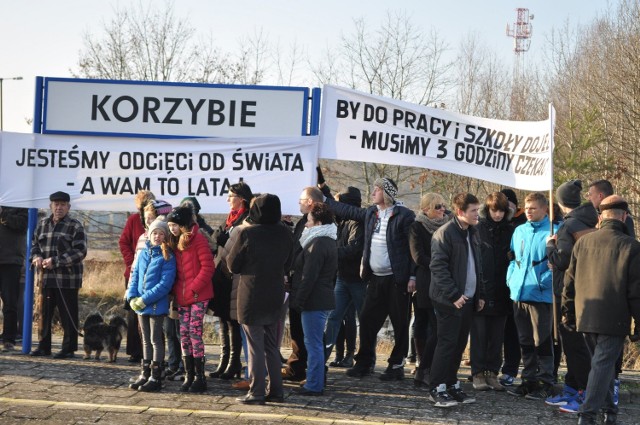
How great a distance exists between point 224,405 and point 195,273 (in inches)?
51.8

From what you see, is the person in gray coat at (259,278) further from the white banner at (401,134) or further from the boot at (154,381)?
the white banner at (401,134)

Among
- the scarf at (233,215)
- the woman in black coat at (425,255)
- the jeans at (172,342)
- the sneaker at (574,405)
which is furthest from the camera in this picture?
the jeans at (172,342)

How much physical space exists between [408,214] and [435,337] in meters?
1.36

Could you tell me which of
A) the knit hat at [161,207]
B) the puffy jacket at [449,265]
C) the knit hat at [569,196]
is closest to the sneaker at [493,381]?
the puffy jacket at [449,265]

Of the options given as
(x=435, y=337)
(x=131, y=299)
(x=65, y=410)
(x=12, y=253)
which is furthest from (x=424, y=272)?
(x=12, y=253)

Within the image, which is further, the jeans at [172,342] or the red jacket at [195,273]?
the jeans at [172,342]

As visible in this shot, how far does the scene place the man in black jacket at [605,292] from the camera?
27.2 feet

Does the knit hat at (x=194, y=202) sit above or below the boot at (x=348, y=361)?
above

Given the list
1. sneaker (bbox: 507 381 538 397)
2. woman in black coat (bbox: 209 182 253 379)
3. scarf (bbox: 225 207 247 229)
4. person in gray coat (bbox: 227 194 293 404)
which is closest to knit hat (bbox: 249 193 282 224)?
person in gray coat (bbox: 227 194 293 404)

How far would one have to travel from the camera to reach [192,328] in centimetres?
948

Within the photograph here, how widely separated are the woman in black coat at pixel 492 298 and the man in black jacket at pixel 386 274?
749mm

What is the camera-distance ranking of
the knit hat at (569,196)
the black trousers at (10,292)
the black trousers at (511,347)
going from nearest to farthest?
the knit hat at (569,196), the black trousers at (511,347), the black trousers at (10,292)

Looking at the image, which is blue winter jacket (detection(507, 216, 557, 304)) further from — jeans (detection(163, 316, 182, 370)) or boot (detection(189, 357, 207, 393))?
jeans (detection(163, 316, 182, 370))

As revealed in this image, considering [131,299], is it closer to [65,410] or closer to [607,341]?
[65,410]
